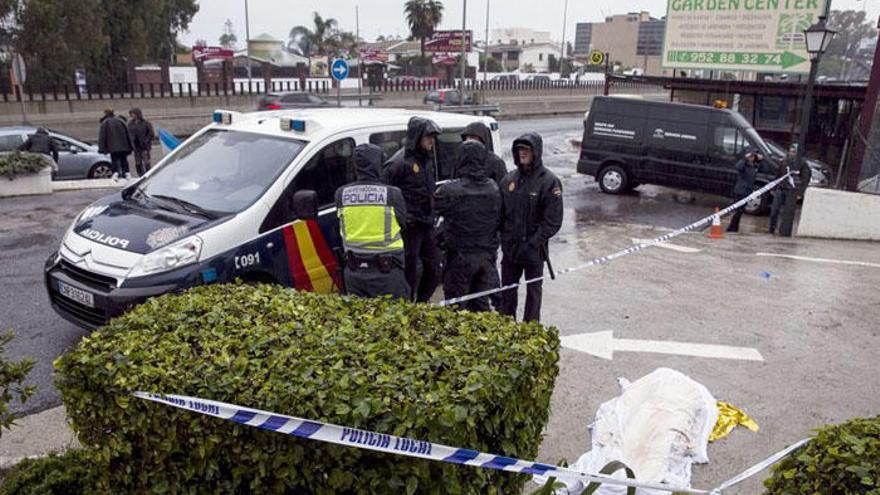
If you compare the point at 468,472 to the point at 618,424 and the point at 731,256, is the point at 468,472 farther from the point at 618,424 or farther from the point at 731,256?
the point at 731,256

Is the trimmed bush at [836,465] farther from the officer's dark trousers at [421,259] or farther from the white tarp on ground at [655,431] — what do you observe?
the officer's dark trousers at [421,259]

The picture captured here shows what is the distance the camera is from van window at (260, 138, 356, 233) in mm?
5922

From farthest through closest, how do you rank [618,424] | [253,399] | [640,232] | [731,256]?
[640,232]
[731,256]
[618,424]
[253,399]

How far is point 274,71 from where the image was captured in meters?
61.3

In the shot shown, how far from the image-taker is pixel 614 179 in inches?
630

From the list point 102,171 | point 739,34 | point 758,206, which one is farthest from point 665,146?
point 102,171

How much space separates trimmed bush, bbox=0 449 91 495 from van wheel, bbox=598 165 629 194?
45.8 ft

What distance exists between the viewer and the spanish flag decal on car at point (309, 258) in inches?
237

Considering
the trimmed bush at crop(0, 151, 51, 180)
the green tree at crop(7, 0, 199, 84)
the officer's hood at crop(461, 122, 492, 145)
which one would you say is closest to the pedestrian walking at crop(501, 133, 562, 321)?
the officer's hood at crop(461, 122, 492, 145)

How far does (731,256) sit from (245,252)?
7.42 metres

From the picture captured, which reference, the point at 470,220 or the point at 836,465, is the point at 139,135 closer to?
the point at 470,220

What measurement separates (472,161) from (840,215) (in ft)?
28.9

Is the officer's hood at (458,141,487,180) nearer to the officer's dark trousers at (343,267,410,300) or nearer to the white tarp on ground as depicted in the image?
the officer's dark trousers at (343,267,410,300)

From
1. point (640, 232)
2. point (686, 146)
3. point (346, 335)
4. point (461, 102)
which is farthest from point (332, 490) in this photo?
point (461, 102)
